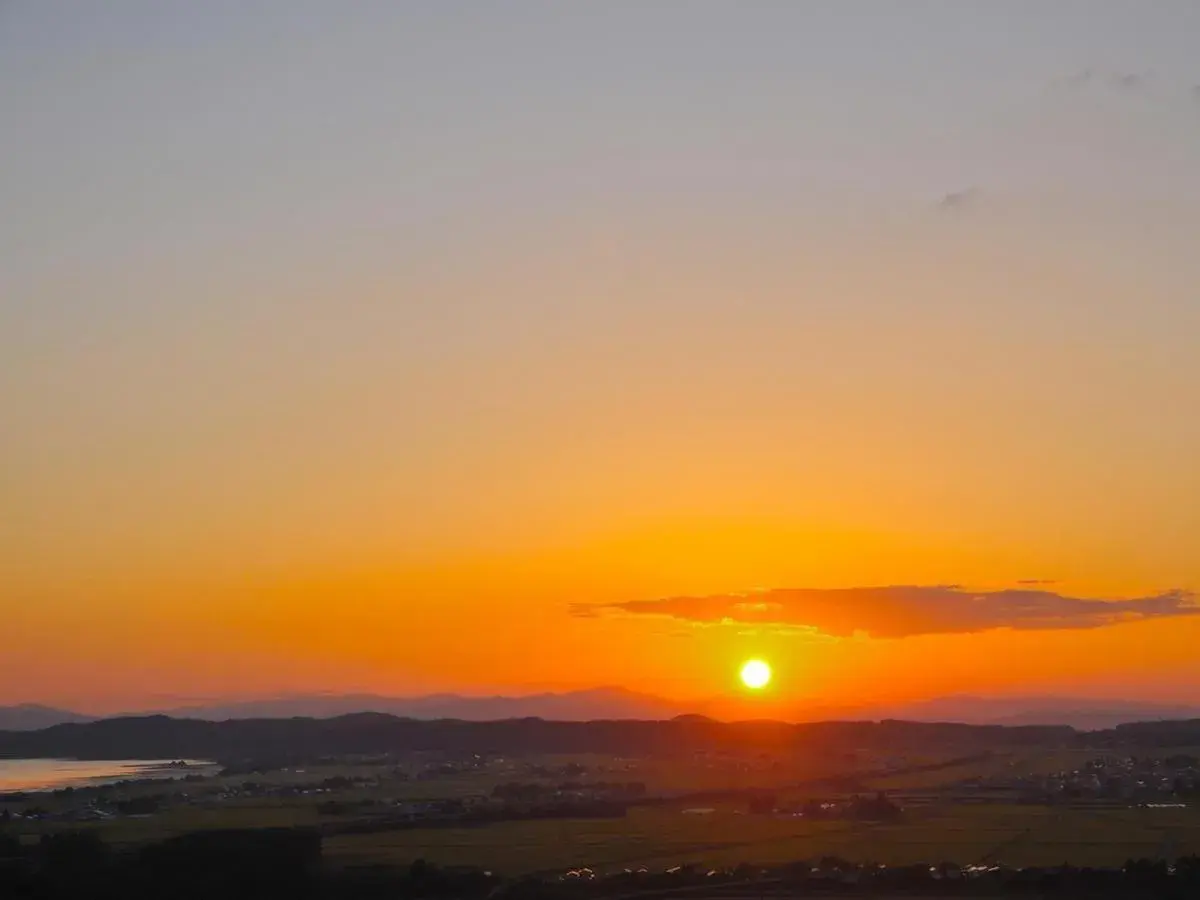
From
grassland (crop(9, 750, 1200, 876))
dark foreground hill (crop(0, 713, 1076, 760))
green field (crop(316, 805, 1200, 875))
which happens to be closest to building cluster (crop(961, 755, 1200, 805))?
grassland (crop(9, 750, 1200, 876))

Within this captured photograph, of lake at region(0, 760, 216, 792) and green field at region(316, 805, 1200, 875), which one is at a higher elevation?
lake at region(0, 760, 216, 792)

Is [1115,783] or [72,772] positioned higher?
[72,772]

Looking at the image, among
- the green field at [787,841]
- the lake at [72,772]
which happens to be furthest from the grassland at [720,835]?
the lake at [72,772]

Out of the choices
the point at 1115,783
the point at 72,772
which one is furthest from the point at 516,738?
the point at 1115,783

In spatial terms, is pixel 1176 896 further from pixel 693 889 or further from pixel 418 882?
pixel 418 882

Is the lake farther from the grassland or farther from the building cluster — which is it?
the building cluster

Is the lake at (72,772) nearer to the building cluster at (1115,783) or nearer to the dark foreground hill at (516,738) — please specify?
the dark foreground hill at (516,738)

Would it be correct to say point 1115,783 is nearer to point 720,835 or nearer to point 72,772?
point 720,835
